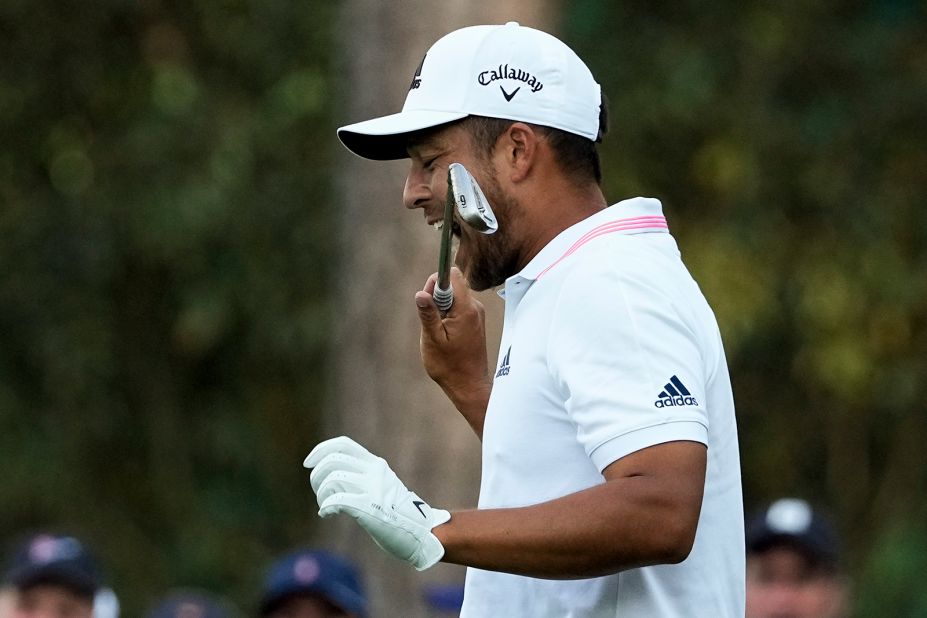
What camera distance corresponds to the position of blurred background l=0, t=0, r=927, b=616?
459 inches

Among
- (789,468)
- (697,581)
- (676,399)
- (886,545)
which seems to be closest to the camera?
(676,399)

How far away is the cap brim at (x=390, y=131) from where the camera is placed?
137 inches

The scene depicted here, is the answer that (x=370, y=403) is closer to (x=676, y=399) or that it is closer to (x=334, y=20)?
(x=676, y=399)

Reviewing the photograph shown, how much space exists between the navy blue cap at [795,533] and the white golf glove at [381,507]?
109 inches

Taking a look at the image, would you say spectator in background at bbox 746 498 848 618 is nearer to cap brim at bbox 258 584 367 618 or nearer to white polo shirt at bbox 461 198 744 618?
cap brim at bbox 258 584 367 618

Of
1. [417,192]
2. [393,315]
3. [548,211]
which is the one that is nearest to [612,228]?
[548,211]

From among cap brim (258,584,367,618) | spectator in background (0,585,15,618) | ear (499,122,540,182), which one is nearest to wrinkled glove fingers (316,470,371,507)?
ear (499,122,540,182)

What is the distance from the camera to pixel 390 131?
11.4ft

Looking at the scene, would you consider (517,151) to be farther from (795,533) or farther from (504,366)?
(795,533)

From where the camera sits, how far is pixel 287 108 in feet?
38.6

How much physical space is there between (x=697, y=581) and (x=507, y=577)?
1.18 feet

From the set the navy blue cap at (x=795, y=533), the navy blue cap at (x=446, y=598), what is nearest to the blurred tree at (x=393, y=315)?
the navy blue cap at (x=446, y=598)

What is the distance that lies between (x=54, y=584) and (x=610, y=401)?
10.2 ft

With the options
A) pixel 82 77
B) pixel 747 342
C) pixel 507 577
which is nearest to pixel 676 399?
pixel 507 577
